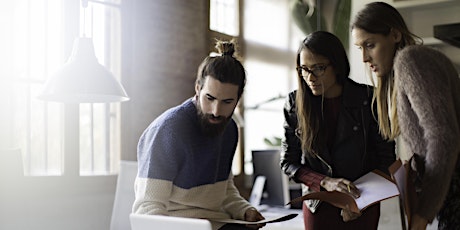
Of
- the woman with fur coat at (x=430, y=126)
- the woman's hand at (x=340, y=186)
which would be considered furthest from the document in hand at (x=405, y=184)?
the woman's hand at (x=340, y=186)

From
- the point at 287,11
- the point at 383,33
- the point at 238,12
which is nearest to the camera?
the point at 383,33

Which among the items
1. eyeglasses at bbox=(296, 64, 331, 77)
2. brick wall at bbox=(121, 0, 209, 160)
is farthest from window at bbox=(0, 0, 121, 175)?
eyeglasses at bbox=(296, 64, 331, 77)

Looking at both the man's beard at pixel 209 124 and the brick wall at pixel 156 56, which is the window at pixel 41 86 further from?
the man's beard at pixel 209 124

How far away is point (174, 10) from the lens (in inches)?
174

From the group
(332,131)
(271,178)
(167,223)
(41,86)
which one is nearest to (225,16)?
(271,178)

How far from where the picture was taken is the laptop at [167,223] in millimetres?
1475

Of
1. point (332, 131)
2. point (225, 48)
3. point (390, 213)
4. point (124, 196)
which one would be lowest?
point (390, 213)

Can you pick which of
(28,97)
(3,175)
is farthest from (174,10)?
(3,175)

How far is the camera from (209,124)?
6.26ft

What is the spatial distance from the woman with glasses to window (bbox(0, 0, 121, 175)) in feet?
6.18

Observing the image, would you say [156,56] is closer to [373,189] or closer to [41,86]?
[41,86]

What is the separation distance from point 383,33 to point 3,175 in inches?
90.2

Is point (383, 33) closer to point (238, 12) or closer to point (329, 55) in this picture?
point (329, 55)

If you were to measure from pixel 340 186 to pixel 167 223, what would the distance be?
53cm
